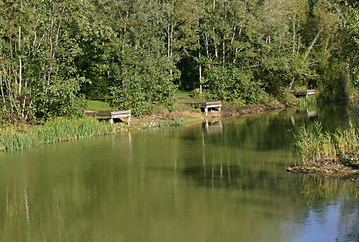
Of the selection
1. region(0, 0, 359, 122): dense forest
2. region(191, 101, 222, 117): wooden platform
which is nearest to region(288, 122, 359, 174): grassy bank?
region(0, 0, 359, 122): dense forest

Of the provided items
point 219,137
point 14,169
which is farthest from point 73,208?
point 219,137

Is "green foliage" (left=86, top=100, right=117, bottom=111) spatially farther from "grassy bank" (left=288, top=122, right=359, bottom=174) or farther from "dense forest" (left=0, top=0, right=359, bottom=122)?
"grassy bank" (left=288, top=122, right=359, bottom=174)

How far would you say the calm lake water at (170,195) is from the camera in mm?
12586

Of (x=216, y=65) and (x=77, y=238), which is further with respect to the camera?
(x=216, y=65)

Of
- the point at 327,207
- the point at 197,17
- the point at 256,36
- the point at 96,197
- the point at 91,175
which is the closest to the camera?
the point at 327,207

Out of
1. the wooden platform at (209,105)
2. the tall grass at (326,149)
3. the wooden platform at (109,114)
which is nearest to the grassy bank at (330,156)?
the tall grass at (326,149)

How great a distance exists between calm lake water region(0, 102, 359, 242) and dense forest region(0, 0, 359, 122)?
215 inches

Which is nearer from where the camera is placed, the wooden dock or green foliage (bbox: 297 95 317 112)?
green foliage (bbox: 297 95 317 112)

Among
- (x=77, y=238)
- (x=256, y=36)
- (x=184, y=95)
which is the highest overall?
(x=256, y=36)

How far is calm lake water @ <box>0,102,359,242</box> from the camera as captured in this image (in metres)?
12.6

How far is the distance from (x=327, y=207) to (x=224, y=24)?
32253mm

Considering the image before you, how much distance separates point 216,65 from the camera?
152 ft

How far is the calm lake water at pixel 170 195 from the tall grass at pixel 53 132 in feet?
3.24

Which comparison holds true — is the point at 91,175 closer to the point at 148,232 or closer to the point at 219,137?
the point at 148,232
